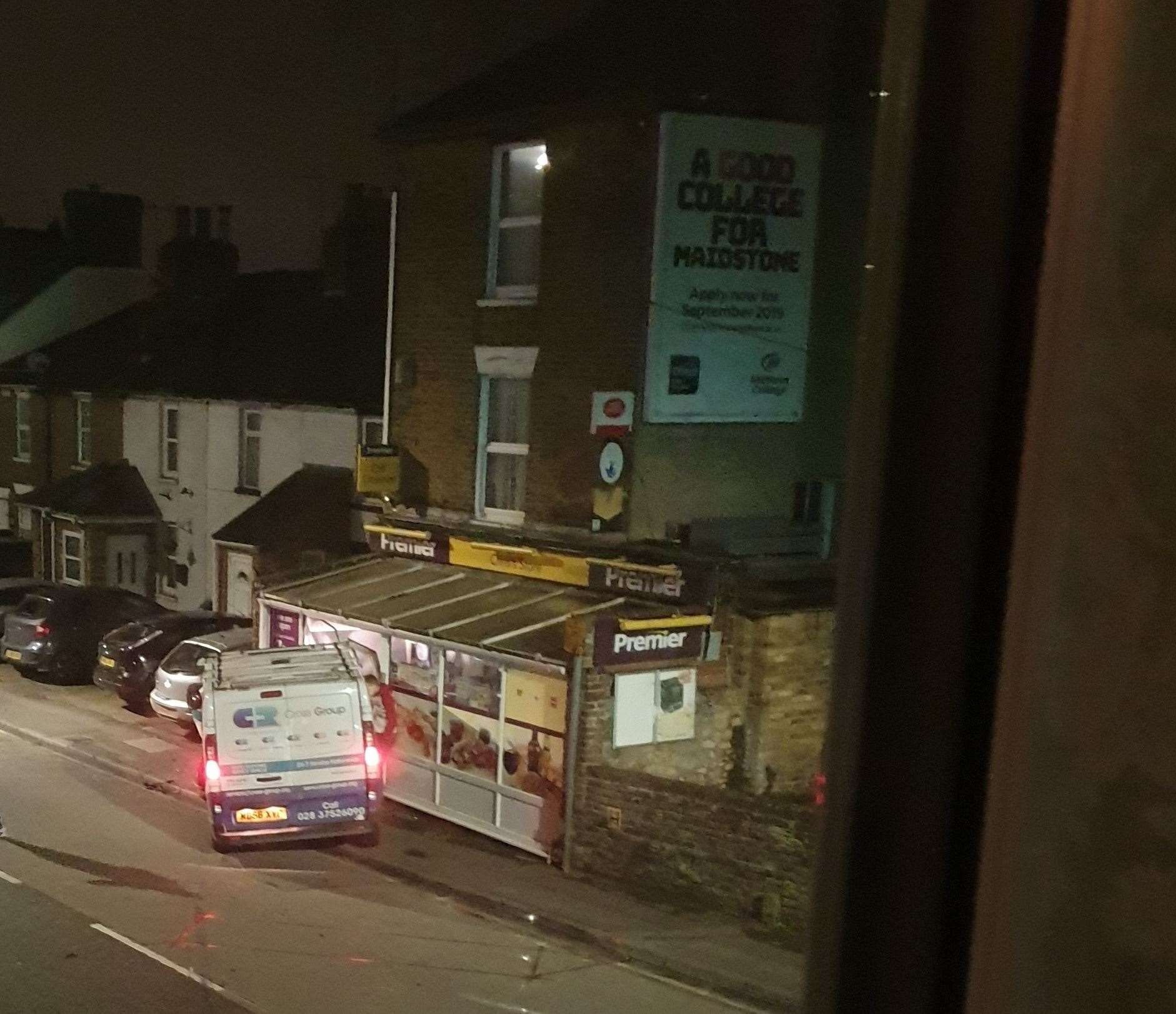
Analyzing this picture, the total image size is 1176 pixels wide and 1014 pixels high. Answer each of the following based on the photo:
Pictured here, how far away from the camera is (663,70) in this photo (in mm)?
14617

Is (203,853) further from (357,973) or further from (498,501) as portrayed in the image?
(498,501)

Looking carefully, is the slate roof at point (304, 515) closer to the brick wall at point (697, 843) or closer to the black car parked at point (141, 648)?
the black car parked at point (141, 648)

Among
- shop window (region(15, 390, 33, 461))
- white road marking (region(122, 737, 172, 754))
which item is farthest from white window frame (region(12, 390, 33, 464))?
white road marking (region(122, 737, 172, 754))

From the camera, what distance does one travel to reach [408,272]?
56.8 feet

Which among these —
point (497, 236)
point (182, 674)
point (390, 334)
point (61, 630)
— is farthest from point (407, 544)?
point (61, 630)

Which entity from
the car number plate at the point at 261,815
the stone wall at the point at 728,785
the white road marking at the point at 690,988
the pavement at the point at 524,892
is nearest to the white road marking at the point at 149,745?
the pavement at the point at 524,892

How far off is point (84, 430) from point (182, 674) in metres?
12.9

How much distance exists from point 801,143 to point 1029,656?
1392 centimetres

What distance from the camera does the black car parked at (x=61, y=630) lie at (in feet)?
70.3

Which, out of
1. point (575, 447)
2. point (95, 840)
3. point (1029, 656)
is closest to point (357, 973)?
point (95, 840)

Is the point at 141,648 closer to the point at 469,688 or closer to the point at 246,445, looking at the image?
the point at 246,445

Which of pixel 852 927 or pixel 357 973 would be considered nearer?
pixel 852 927

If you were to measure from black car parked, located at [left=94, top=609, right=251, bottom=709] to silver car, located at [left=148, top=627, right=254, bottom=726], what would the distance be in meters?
0.93

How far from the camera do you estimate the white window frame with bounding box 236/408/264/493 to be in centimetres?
2398
